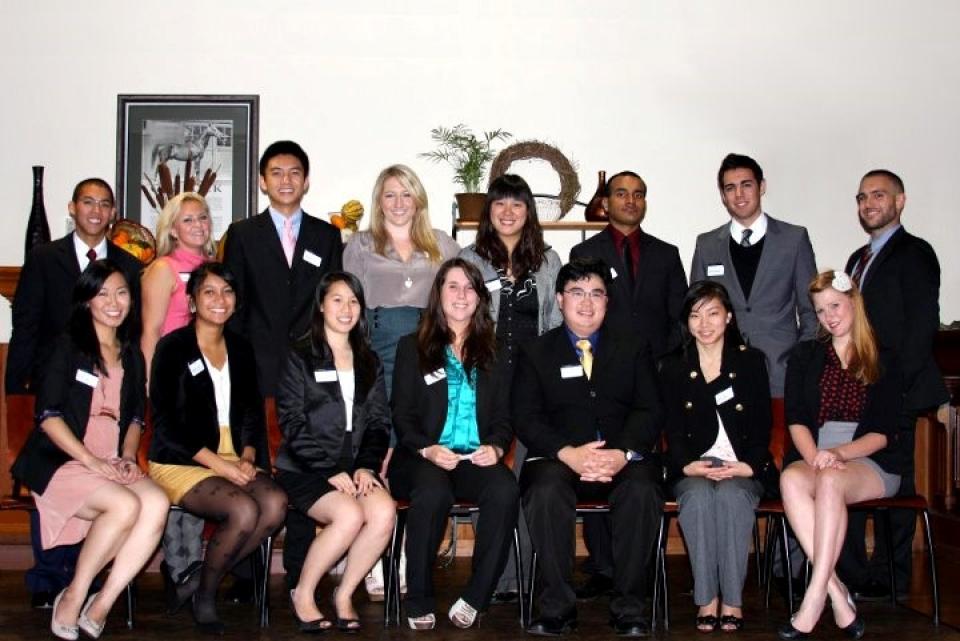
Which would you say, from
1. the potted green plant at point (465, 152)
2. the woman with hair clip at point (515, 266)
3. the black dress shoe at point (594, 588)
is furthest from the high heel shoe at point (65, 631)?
the potted green plant at point (465, 152)

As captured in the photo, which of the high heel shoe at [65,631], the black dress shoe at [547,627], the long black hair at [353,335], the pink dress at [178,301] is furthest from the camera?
the pink dress at [178,301]

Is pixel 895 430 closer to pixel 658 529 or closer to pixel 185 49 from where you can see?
pixel 658 529

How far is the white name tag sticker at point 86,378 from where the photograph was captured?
13.6 ft

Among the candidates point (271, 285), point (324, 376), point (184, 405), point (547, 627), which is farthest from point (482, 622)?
point (271, 285)

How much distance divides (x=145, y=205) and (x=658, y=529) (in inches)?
149

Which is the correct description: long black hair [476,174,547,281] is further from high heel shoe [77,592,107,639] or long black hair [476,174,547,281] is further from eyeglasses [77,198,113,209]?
high heel shoe [77,592,107,639]

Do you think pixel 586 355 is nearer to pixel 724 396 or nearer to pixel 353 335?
pixel 724 396

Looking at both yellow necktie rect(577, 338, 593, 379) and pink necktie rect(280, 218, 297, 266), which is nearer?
yellow necktie rect(577, 338, 593, 379)

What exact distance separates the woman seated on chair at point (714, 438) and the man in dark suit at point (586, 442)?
0.11m

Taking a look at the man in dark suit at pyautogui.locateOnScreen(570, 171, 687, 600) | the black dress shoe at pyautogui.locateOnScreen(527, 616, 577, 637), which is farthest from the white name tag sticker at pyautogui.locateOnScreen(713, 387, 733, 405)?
the black dress shoe at pyautogui.locateOnScreen(527, 616, 577, 637)

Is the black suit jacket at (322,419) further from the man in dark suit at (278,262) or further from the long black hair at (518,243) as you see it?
the long black hair at (518,243)

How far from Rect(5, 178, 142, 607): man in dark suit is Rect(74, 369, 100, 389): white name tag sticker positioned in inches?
19.0

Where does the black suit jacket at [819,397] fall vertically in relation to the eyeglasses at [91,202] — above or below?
below

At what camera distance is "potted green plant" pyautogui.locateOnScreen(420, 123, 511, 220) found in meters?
6.32
